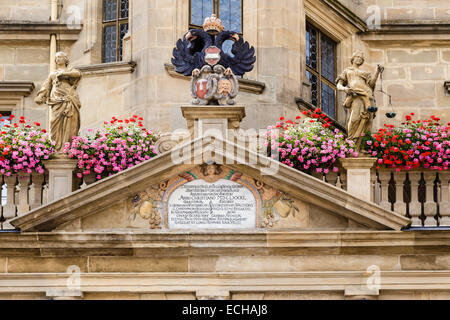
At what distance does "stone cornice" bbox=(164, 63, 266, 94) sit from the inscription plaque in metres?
3.30

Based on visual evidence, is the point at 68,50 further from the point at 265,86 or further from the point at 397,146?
the point at 397,146

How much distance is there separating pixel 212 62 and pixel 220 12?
10.5 feet

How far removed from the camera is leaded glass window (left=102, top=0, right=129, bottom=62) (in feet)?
85.6

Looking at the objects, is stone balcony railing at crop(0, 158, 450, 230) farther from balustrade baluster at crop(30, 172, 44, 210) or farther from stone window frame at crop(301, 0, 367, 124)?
stone window frame at crop(301, 0, 367, 124)

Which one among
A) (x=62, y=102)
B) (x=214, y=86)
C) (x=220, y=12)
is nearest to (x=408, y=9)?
(x=220, y=12)

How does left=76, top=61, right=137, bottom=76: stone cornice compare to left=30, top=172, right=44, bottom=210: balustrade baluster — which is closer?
left=30, top=172, right=44, bottom=210: balustrade baluster

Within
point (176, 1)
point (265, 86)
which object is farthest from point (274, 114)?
point (176, 1)

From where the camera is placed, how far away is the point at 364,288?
21.6m

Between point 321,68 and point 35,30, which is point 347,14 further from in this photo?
point 35,30

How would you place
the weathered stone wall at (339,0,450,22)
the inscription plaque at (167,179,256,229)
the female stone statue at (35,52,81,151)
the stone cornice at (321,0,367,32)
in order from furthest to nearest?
1. the weathered stone wall at (339,0,450,22)
2. the stone cornice at (321,0,367,32)
3. the female stone statue at (35,52,81,151)
4. the inscription plaque at (167,179,256,229)

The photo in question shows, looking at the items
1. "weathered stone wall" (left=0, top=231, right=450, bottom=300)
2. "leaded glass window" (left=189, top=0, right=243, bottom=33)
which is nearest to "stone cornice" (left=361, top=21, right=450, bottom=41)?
"leaded glass window" (left=189, top=0, right=243, bottom=33)

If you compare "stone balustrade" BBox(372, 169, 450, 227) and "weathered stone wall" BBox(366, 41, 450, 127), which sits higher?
"weathered stone wall" BBox(366, 41, 450, 127)

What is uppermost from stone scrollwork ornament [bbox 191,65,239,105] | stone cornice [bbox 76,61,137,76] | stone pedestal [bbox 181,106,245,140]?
stone cornice [bbox 76,61,137,76]

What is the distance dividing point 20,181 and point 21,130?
3.33ft
